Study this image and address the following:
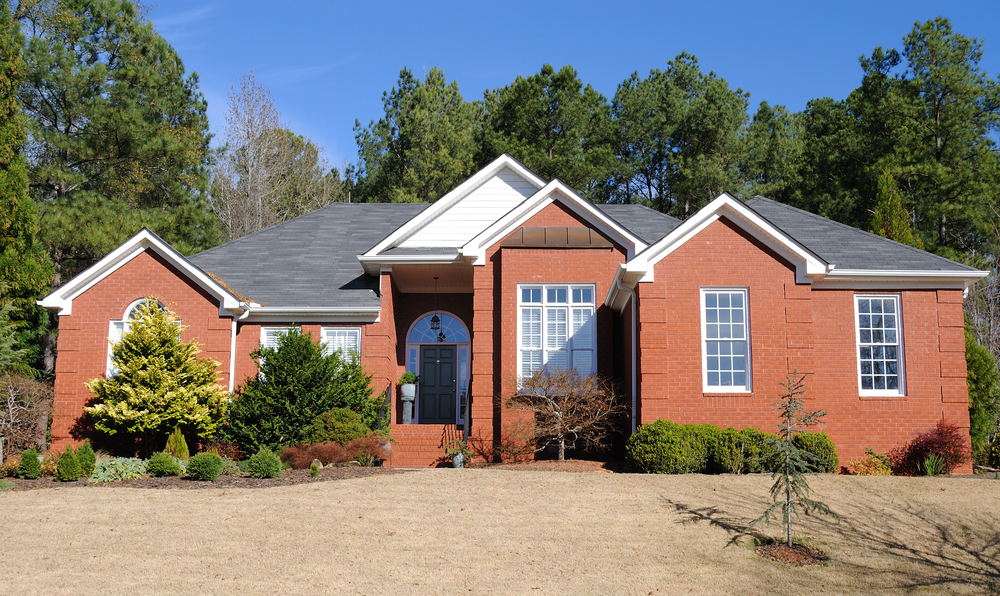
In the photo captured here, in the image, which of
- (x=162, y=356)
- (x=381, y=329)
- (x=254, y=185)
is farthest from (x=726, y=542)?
(x=254, y=185)

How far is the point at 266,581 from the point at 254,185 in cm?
3359

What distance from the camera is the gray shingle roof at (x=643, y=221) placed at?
22344 millimetres

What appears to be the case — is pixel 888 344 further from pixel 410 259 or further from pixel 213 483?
pixel 213 483

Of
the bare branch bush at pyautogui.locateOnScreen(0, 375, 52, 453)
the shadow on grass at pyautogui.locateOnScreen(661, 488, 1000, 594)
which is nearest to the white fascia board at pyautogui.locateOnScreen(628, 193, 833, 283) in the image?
the shadow on grass at pyautogui.locateOnScreen(661, 488, 1000, 594)

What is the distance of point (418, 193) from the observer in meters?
38.3

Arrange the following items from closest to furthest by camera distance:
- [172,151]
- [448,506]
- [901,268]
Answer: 1. [448,506]
2. [901,268]
3. [172,151]

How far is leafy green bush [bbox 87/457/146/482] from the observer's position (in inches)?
600

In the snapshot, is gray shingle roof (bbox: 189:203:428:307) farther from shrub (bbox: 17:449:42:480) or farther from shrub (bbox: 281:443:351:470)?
shrub (bbox: 17:449:42:480)

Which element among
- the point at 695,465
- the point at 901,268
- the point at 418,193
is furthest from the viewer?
the point at 418,193

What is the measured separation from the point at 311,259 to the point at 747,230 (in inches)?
470

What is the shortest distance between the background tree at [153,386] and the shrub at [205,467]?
9.12 ft

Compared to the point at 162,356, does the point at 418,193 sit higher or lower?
higher

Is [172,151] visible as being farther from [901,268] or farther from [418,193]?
[901,268]

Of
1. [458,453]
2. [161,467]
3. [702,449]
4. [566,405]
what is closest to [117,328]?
[161,467]
